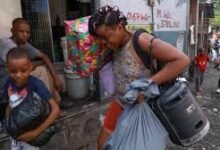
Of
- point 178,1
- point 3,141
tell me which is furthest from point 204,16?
point 3,141

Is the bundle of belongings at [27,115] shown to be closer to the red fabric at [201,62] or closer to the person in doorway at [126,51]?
the person in doorway at [126,51]

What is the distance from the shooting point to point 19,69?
243cm

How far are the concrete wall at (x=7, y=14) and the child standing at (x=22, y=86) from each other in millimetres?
1588

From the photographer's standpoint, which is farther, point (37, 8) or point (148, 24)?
point (148, 24)

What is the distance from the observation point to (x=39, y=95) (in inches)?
99.0

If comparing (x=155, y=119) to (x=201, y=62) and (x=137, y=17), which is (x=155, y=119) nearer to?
(x=137, y=17)

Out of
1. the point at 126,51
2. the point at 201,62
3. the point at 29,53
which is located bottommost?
the point at 201,62

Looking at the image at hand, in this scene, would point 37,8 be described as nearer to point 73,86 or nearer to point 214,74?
point 73,86

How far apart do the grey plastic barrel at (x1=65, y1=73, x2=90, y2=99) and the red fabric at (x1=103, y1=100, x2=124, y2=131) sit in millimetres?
2079

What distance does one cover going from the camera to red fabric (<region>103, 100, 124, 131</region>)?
9.02 feet

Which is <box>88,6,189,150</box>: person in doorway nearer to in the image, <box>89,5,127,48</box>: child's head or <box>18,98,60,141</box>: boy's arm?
<box>89,5,127,48</box>: child's head

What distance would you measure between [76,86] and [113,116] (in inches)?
86.1

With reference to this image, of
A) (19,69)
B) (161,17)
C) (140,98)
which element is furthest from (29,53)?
(161,17)

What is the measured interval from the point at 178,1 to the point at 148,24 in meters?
1.87
